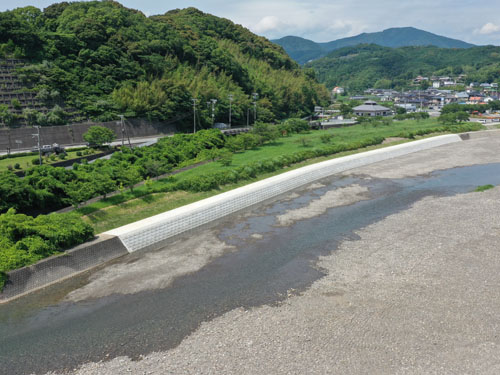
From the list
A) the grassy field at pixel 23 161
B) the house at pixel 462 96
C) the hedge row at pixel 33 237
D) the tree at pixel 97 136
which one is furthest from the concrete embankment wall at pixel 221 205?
the house at pixel 462 96

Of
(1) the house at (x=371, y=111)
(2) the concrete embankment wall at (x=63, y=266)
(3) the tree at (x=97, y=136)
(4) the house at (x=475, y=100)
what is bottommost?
(2) the concrete embankment wall at (x=63, y=266)

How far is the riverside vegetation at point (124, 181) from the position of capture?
23.2 metres

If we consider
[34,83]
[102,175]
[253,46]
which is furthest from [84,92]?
[253,46]

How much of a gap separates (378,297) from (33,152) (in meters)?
50.0

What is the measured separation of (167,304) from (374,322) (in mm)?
10457

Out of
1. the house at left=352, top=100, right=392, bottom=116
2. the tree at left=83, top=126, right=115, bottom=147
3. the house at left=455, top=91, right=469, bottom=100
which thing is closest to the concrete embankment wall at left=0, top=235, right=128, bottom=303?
the tree at left=83, top=126, right=115, bottom=147

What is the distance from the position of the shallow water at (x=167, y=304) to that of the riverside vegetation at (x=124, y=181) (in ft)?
10.4

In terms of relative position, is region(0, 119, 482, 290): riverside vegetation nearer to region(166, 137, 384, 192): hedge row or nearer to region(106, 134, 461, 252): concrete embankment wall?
region(166, 137, 384, 192): hedge row

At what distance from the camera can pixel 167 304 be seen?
20219 mm

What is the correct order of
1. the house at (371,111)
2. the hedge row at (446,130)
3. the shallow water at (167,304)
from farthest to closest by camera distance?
the house at (371,111) < the hedge row at (446,130) < the shallow water at (167,304)

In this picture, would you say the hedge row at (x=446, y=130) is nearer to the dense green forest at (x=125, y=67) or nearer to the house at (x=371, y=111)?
the dense green forest at (x=125, y=67)

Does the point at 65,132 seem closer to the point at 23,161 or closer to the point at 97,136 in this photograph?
the point at 97,136

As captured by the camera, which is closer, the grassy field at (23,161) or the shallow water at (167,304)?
the shallow water at (167,304)

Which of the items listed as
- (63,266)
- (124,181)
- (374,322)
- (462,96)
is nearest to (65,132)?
(124,181)
